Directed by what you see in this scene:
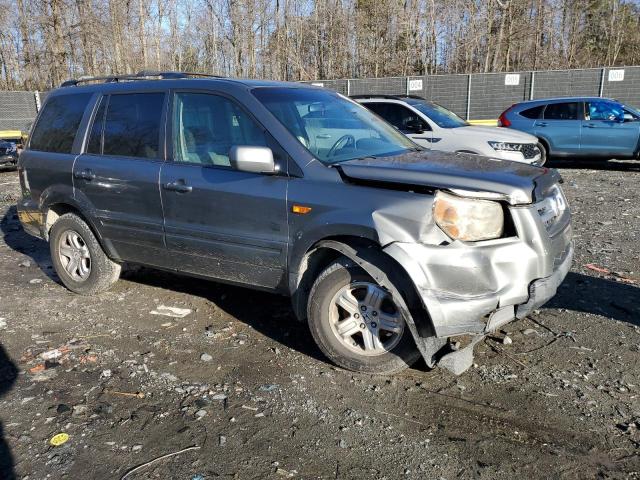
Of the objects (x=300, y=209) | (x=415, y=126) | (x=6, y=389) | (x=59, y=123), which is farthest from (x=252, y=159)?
(x=415, y=126)

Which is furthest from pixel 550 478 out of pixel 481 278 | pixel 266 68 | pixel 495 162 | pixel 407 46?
pixel 266 68

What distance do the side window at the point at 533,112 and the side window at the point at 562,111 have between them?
155 millimetres

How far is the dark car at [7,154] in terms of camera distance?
50.4ft

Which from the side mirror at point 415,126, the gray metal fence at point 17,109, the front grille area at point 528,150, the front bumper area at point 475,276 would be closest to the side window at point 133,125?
the front bumper area at point 475,276

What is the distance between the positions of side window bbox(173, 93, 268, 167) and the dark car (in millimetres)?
13283

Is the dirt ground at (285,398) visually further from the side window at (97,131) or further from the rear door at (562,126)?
the rear door at (562,126)

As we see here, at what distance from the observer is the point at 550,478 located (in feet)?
8.84

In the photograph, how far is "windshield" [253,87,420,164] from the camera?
4070 millimetres

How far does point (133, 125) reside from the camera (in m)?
4.84

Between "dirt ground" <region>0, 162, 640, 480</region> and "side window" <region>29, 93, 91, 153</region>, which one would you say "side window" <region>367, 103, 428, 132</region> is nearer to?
"dirt ground" <region>0, 162, 640, 480</region>

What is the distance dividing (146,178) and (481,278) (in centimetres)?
281

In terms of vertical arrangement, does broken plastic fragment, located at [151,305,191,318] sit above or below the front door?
below

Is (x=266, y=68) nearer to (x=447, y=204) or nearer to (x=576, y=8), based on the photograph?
(x=576, y=8)

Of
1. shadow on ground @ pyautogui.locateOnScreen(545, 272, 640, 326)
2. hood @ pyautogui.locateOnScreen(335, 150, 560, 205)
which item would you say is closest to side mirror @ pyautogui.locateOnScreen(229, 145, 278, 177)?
hood @ pyautogui.locateOnScreen(335, 150, 560, 205)
